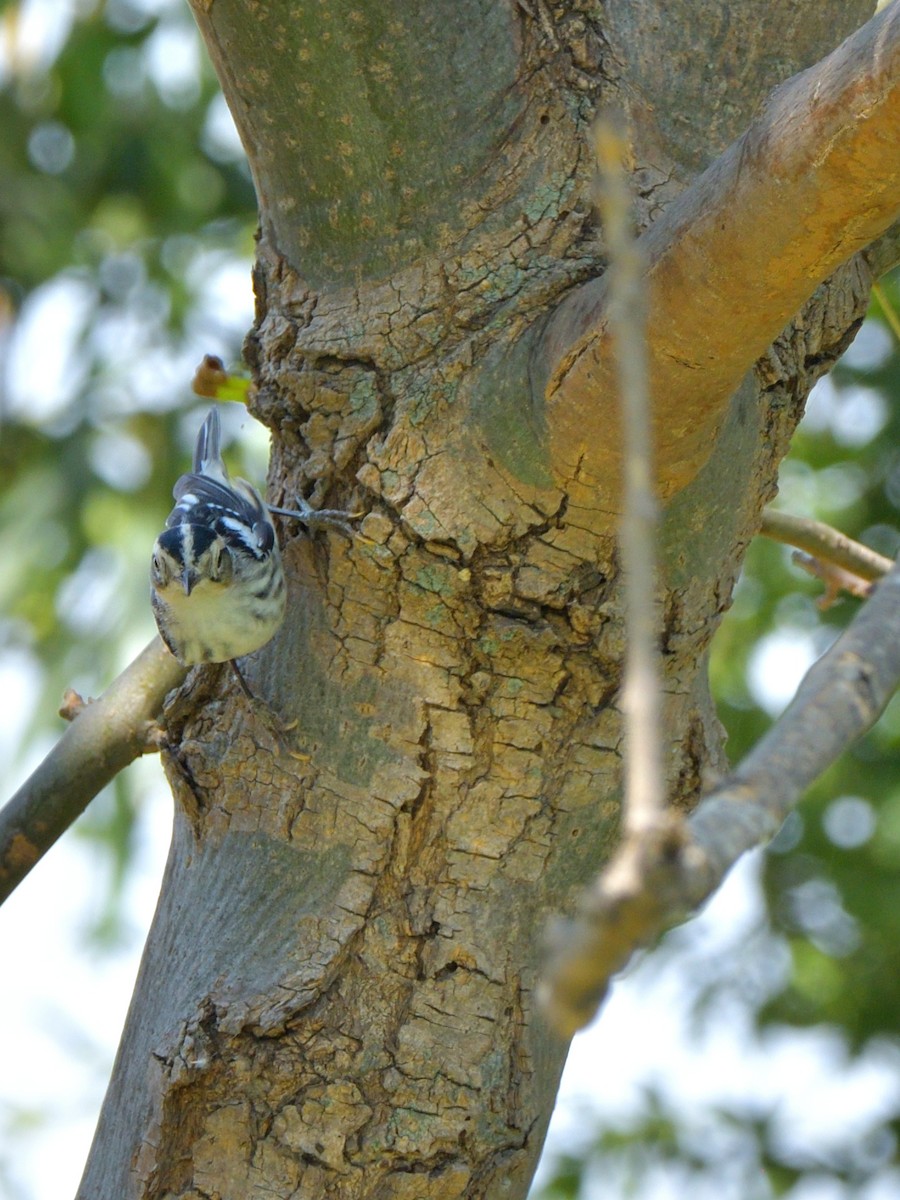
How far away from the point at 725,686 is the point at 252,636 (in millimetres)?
2186

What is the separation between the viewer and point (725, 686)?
409 centimetres

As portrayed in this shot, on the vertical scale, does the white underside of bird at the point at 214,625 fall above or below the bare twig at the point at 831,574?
below

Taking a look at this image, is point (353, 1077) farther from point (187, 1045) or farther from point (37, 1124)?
point (37, 1124)

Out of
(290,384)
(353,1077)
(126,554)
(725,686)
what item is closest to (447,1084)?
(353,1077)

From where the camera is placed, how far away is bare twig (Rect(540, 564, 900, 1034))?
2.03ft

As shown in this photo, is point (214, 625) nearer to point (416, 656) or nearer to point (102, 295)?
point (416, 656)

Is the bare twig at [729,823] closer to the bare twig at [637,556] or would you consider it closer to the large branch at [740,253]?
the bare twig at [637,556]

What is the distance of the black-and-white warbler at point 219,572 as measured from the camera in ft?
7.27

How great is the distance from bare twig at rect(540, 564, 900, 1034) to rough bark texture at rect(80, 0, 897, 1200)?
36.7 inches

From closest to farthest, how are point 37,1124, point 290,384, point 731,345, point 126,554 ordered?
1. point 731,345
2. point 290,384
3. point 126,554
4. point 37,1124

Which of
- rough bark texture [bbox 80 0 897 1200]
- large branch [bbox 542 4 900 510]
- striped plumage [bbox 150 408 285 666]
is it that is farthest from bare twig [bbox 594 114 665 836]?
striped plumage [bbox 150 408 285 666]

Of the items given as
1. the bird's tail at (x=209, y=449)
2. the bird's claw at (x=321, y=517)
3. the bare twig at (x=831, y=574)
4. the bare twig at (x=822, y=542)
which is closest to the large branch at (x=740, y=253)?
the bird's claw at (x=321, y=517)

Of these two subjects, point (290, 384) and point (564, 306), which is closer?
point (564, 306)

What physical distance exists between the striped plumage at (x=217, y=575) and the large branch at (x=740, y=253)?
2.19ft
